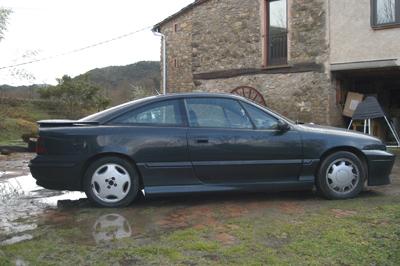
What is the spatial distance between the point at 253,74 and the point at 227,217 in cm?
1114

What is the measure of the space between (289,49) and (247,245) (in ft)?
38.1

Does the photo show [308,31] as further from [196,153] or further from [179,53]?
[196,153]

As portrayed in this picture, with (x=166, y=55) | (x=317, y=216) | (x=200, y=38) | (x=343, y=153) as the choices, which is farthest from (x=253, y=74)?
(x=317, y=216)

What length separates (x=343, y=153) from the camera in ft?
20.6

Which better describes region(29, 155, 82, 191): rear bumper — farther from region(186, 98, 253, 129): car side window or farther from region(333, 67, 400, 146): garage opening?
region(333, 67, 400, 146): garage opening

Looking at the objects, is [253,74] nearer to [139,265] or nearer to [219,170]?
[219,170]

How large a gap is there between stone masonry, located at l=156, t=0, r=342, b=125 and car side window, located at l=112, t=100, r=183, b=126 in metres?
9.15

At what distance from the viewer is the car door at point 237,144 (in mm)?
6031

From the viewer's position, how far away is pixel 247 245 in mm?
4285

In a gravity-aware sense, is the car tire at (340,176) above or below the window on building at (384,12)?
below

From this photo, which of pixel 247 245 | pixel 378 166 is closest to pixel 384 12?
pixel 378 166

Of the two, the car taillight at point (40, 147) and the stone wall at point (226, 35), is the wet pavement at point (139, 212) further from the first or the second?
the stone wall at point (226, 35)

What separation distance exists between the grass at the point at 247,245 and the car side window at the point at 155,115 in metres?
1.47

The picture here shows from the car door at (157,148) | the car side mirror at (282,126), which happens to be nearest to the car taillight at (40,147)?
the car door at (157,148)
